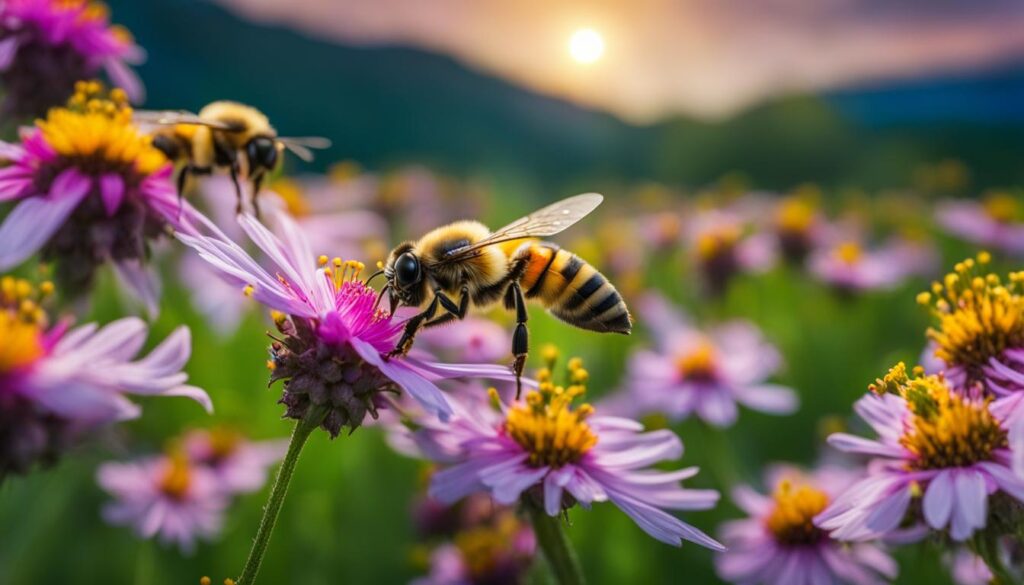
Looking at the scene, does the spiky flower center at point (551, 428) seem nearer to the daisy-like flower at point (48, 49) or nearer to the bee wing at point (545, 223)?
the bee wing at point (545, 223)

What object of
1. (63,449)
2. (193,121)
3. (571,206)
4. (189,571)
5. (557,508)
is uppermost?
(193,121)

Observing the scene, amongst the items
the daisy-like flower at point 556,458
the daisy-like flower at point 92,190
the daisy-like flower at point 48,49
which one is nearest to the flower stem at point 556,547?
the daisy-like flower at point 556,458

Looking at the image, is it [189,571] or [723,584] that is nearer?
[723,584]

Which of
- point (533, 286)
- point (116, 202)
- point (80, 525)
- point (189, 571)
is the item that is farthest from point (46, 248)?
point (80, 525)

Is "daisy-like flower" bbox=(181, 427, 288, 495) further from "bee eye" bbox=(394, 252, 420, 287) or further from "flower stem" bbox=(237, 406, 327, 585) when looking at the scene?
"flower stem" bbox=(237, 406, 327, 585)

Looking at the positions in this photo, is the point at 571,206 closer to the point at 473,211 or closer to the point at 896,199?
the point at 473,211

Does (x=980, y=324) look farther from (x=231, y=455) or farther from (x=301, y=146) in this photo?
(x=231, y=455)
